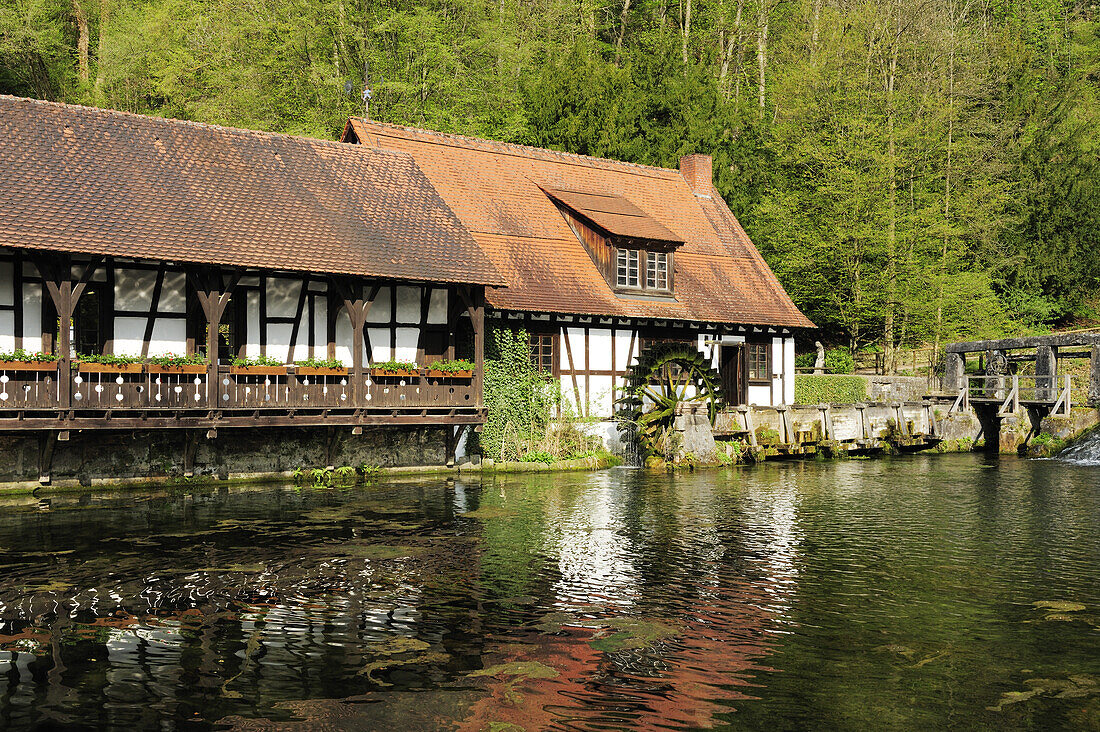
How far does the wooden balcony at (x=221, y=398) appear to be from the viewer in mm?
16938

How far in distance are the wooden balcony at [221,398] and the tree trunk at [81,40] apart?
1052 inches

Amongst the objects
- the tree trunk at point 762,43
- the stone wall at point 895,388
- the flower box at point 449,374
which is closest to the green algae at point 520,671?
the flower box at point 449,374

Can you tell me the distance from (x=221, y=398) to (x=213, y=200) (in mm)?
4305

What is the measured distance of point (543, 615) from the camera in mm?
9961

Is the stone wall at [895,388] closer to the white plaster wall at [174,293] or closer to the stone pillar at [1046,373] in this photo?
the stone pillar at [1046,373]

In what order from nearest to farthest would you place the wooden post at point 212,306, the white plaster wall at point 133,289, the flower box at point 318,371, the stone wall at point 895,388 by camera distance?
the wooden post at point 212,306, the white plaster wall at point 133,289, the flower box at point 318,371, the stone wall at point 895,388

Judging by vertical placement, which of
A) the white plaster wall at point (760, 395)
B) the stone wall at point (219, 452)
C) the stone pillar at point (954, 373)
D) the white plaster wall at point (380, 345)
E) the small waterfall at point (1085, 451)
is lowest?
the small waterfall at point (1085, 451)

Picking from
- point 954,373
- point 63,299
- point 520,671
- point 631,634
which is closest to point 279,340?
point 63,299

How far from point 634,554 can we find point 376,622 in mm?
4561

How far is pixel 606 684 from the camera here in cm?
786

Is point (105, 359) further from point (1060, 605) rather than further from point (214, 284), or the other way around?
point (1060, 605)

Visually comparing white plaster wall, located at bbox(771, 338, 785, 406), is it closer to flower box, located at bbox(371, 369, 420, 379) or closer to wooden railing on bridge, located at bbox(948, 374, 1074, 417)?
wooden railing on bridge, located at bbox(948, 374, 1074, 417)

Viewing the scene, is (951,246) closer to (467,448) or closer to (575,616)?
(467,448)

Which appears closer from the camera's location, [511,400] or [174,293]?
[174,293]
